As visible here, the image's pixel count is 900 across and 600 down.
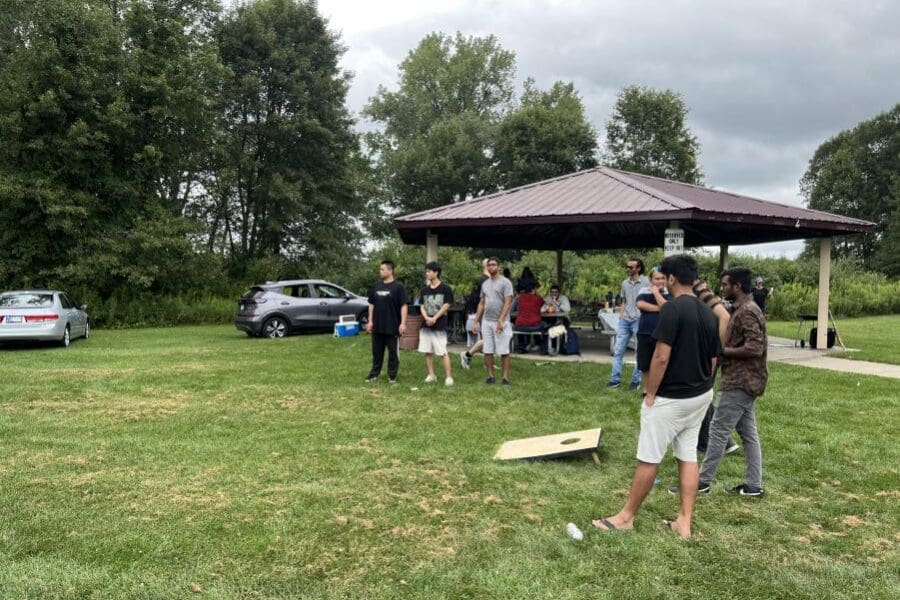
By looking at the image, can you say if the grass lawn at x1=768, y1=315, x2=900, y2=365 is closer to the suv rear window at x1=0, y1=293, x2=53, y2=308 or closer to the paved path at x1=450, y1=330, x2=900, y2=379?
the paved path at x1=450, y1=330, x2=900, y2=379

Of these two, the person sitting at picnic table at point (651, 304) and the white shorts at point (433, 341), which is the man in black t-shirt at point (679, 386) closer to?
the person sitting at picnic table at point (651, 304)

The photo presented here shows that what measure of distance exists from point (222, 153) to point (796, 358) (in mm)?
22279

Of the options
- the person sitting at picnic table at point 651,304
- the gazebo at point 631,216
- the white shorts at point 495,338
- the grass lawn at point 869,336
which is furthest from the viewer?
the grass lawn at point 869,336

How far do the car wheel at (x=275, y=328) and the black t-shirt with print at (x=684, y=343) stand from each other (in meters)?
13.7

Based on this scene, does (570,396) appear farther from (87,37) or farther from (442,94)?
(442,94)

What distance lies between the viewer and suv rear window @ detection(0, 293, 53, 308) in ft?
42.4

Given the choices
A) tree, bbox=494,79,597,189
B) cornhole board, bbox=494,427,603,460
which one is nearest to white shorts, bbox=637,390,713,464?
cornhole board, bbox=494,427,603,460

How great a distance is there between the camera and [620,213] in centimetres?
1001

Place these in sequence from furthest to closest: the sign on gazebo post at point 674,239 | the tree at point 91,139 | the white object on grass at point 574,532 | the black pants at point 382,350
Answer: the tree at point 91,139, the sign on gazebo post at point 674,239, the black pants at point 382,350, the white object on grass at point 574,532

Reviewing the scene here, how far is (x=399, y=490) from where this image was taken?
14.5 ft

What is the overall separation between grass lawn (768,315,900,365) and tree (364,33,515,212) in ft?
78.8

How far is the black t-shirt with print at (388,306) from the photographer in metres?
8.42

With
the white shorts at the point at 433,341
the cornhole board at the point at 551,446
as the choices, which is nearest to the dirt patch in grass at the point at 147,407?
the white shorts at the point at 433,341

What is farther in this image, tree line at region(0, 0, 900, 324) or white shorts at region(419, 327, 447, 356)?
tree line at region(0, 0, 900, 324)
